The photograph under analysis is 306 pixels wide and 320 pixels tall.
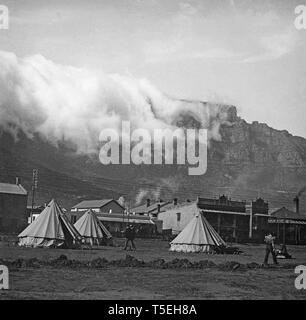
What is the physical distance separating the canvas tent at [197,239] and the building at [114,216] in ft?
20.1

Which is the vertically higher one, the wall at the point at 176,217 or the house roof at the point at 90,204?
the house roof at the point at 90,204

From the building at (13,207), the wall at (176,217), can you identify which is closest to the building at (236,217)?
the wall at (176,217)

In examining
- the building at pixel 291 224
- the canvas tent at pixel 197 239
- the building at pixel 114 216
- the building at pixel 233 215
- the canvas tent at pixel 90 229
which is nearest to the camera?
the canvas tent at pixel 197 239


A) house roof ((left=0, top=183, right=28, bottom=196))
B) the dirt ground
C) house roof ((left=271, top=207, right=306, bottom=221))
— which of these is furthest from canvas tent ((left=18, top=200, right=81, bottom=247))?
house roof ((left=271, top=207, right=306, bottom=221))

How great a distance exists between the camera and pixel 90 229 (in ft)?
96.3

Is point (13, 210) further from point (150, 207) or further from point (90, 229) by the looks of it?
point (150, 207)

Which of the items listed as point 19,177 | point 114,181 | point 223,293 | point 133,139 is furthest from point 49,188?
point 223,293

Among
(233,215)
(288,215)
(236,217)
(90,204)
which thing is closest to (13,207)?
(90,204)

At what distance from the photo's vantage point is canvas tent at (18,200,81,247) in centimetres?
2441

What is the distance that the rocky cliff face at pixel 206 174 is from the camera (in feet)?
65.2

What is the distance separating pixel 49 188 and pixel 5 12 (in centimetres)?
1341

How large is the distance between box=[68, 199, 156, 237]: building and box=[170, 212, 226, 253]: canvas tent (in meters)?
6.12

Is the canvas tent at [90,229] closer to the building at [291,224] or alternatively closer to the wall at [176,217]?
the wall at [176,217]

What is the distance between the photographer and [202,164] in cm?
2036
